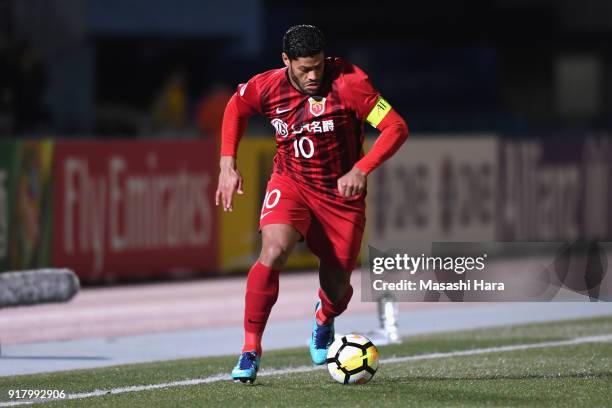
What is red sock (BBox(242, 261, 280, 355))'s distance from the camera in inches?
336

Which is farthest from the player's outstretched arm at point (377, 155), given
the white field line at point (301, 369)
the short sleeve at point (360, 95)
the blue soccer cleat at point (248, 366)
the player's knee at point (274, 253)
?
the white field line at point (301, 369)

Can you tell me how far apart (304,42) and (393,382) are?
2.04m

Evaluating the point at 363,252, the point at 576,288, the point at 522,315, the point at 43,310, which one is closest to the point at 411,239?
the point at 363,252

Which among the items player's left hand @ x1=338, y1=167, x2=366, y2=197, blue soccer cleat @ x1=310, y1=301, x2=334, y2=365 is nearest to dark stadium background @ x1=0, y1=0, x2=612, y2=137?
blue soccer cleat @ x1=310, y1=301, x2=334, y2=365

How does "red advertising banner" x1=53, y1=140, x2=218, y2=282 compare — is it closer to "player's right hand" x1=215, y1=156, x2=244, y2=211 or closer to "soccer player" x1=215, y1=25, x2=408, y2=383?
"soccer player" x1=215, y1=25, x2=408, y2=383

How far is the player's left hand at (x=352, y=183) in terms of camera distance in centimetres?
830

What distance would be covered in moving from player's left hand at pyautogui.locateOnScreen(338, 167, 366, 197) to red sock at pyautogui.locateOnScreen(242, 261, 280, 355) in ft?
2.09

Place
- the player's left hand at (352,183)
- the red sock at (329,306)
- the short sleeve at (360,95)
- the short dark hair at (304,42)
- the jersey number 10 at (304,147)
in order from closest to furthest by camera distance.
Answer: the player's left hand at (352,183) < the short dark hair at (304,42) < the short sleeve at (360,95) < the jersey number 10 at (304,147) < the red sock at (329,306)

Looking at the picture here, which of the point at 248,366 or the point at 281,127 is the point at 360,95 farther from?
the point at 248,366

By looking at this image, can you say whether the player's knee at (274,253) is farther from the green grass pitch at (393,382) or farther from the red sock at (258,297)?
the green grass pitch at (393,382)

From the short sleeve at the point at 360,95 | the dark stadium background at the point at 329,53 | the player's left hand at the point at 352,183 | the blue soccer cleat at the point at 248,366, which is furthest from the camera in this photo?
the dark stadium background at the point at 329,53

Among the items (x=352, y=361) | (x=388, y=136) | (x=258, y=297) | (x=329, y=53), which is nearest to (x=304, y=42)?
(x=388, y=136)

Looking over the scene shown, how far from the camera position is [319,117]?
8.64 m

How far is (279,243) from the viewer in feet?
28.0
